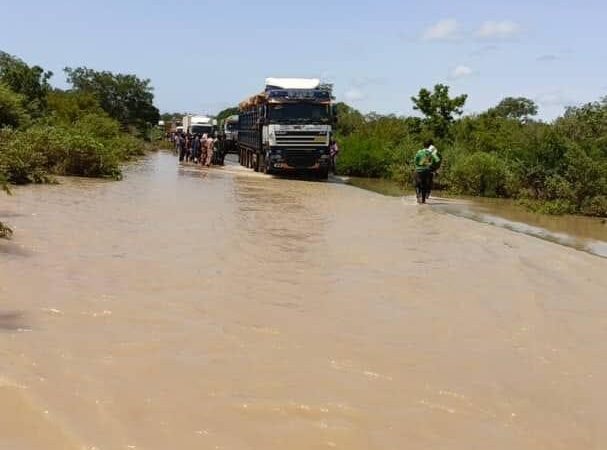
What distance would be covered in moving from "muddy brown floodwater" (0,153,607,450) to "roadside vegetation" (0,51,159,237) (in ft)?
8.46

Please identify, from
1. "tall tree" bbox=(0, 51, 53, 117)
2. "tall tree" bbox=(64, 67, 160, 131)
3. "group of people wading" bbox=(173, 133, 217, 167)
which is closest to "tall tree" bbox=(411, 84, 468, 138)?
"group of people wading" bbox=(173, 133, 217, 167)

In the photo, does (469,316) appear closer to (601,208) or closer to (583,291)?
(583,291)

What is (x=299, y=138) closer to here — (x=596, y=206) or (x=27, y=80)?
(x=596, y=206)

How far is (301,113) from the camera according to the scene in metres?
25.1

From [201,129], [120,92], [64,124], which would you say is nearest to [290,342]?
[64,124]

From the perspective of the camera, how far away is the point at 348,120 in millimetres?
52781

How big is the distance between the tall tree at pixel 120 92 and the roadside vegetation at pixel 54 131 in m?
0.12

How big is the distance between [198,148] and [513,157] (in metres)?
17.0

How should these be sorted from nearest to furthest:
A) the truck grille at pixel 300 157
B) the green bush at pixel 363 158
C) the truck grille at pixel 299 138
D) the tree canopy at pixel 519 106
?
the truck grille at pixel 299 138 < the truck grille at pixel 300 157 < the green bush at pixel 363 158 < the tree canopy at pixel 519 106

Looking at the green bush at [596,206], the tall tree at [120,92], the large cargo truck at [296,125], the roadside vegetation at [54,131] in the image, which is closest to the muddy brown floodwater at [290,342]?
the roadside vegetation at [54,131]

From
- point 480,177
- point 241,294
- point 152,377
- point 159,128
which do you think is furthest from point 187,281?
point 159,128

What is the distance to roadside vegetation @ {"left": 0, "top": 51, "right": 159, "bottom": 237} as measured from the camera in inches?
709

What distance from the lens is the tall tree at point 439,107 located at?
119ft

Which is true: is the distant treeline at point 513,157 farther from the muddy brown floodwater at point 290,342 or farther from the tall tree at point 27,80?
the tall tree at point 27,80
